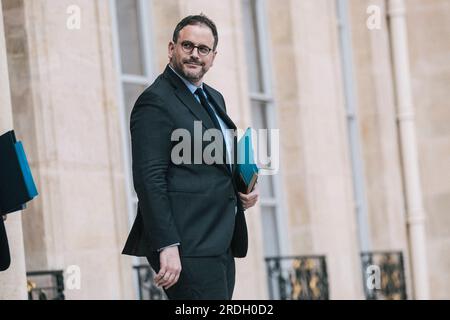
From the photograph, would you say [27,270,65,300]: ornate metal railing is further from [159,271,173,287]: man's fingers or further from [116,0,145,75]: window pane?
[159,271,173,287]: man's fingers

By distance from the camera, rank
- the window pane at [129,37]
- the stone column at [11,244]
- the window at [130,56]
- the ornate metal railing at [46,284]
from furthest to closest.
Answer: the window pane at [129,37]
the window at [130,56]
the ornate metal railing at [46,284]
the stone column at [11,244]

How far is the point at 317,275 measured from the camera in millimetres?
12195

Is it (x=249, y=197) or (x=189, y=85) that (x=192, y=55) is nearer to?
(x=189, y=85)

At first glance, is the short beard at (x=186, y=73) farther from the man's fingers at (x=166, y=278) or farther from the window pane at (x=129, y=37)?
the window pane at (x=129, y=37)

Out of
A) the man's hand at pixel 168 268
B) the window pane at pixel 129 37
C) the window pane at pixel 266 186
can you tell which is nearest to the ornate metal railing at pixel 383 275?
the window pane at pixel 266 186

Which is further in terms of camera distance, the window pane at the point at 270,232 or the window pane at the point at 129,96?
the window pane at the point at 270,232

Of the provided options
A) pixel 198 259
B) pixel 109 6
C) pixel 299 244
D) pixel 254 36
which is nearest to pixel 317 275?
pixel 299 244

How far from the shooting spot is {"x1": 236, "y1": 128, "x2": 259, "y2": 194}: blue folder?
459cm

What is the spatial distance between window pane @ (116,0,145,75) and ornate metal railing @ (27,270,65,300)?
2148 millimetres

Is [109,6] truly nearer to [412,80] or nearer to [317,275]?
[317,275]

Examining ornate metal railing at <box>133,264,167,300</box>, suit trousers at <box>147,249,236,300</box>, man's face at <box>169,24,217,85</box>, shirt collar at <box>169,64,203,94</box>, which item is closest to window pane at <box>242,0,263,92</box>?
ornate metal railing at <box>133,264,167,300</box>

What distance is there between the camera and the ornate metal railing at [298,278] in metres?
11.8

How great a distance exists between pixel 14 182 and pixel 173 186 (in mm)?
Result: 963

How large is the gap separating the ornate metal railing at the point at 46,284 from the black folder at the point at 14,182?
9.74ft
